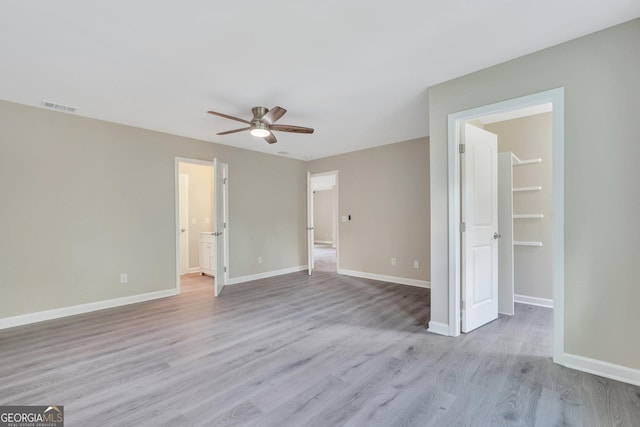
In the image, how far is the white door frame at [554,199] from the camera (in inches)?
88.8

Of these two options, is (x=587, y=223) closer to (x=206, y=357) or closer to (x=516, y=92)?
(x=516, y=92)

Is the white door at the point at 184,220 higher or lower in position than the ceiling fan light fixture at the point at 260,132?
lower

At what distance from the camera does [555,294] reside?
2.29 metres

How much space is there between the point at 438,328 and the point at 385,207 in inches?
110

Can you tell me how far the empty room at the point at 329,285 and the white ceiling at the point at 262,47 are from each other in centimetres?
2

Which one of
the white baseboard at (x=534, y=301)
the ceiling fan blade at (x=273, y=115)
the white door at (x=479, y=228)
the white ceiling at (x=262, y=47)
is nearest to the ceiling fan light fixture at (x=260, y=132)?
the ceiling fan blade at (x=273, y=115)

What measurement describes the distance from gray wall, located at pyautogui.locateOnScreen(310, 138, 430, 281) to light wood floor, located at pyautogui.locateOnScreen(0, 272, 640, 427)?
1726 millimetres

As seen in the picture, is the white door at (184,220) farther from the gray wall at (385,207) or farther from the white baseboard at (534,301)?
the white baseboard at (534,301)

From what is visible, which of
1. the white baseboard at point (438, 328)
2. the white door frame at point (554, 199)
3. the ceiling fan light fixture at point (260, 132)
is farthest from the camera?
the ceiling fan light fixture at point (260, 132)

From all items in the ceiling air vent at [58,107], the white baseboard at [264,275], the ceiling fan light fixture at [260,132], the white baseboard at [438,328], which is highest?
the ceiling air vent at [58,107]

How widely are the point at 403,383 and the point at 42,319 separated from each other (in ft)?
13.7

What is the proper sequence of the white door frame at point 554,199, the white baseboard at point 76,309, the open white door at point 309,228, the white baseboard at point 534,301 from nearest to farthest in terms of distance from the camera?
the white door frame at point 554,199 < the white baseboard at point 76,309 < the white baseboard at point 534,301 < the open white door at point 309,228

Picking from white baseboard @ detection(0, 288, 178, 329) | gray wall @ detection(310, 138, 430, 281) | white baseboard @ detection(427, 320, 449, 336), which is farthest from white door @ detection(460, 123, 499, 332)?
white baseboard @ detection(0, 288, 178, 329)

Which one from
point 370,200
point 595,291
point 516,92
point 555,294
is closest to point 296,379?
point 555,294
